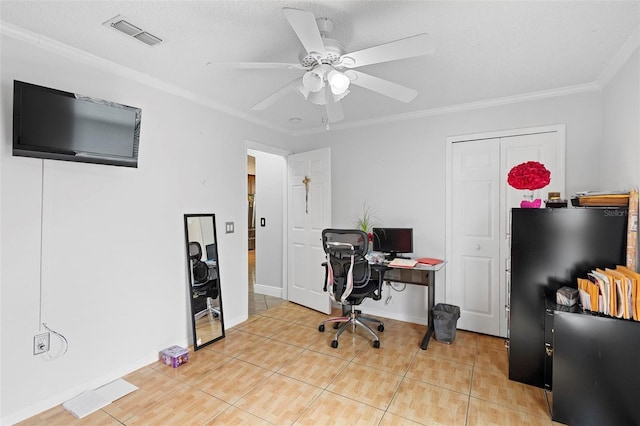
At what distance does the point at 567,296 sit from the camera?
208cm

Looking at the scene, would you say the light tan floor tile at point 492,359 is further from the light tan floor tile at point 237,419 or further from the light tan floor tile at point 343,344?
the light tan floor tile at point 237,419

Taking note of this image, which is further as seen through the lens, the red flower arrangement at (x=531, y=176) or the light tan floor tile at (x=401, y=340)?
the light tan floor tile at (x=401, y=340)

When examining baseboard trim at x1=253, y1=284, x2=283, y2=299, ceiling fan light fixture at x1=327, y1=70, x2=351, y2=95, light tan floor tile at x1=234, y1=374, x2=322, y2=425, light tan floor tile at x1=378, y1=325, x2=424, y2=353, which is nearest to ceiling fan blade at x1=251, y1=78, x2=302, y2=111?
ceiling fan light fixture at x1=327, y1=70, x2=351, y2=95

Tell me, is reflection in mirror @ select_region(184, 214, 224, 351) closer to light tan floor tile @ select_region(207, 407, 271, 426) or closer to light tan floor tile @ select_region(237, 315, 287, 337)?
light tan floor tile @ select_region(237, 315, 287, 337)

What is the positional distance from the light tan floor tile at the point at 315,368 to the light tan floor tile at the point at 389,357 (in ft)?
0.69

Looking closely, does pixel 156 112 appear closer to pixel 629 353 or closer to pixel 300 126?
pixel 300 126

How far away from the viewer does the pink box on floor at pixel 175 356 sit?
2.69 metres

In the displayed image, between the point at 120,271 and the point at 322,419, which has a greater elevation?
the point at 120,271

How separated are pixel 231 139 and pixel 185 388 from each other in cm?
249

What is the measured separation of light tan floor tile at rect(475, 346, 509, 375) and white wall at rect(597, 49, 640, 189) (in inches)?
67.0

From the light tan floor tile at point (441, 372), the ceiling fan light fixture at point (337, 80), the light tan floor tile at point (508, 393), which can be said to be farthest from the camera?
the light tan floor tile at point (441, 372)

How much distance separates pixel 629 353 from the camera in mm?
1803

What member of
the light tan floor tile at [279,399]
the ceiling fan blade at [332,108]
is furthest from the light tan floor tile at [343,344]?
the ceiling fan blade at [332,108]

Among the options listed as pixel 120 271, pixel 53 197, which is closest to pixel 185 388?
pixel 120 271
